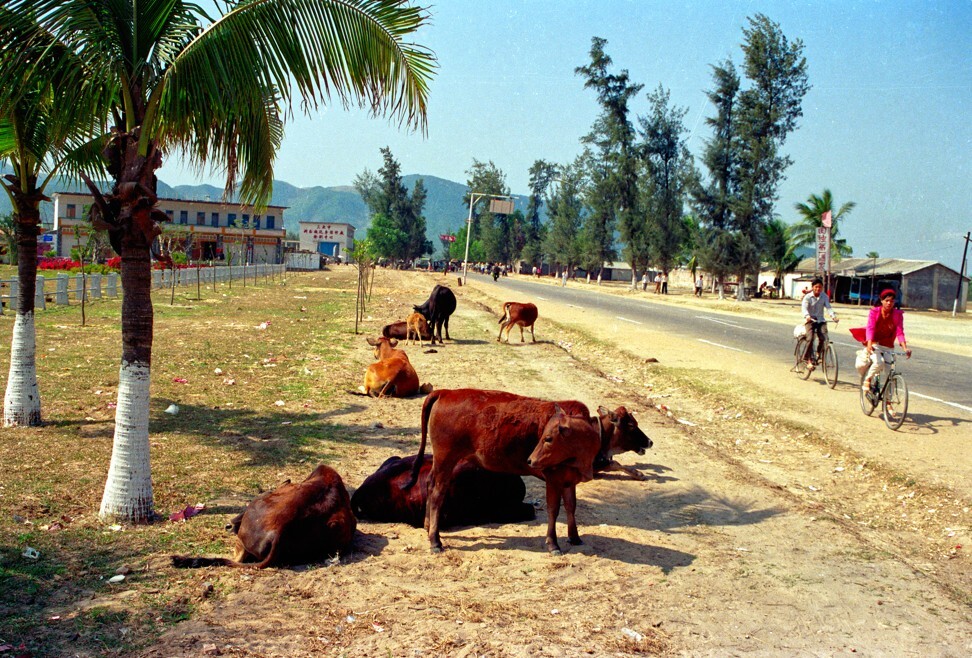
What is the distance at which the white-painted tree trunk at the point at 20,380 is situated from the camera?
797 cm

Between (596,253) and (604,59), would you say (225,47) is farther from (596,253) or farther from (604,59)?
(596,253)

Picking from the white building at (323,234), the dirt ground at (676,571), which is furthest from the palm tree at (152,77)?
the white building at (323,234)

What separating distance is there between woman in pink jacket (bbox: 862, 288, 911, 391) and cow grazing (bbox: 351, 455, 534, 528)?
21.4 ft

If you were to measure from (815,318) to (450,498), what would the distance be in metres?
10.2

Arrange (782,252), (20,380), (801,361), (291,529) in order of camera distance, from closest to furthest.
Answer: (291,529), (20,380), (801,361), (782,252)

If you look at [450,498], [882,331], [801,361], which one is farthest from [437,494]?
[801,361]

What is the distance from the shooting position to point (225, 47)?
5703 millimetres

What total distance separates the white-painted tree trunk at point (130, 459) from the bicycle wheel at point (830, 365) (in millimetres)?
11211

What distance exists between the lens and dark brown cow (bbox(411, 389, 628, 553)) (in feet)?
17.6

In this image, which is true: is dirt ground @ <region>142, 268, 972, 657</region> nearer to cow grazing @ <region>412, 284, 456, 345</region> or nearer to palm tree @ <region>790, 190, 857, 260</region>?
cow grazing @ <region>412, 284, 456, 345</region>

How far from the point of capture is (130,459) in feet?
18.6

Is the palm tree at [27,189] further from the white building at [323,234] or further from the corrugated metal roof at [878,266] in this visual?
the white building at [323,234]

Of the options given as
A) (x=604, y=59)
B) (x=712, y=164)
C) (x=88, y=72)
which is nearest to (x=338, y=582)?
(x=88, y=72)

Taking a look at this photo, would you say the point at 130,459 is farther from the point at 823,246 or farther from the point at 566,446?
the point at 823,246
